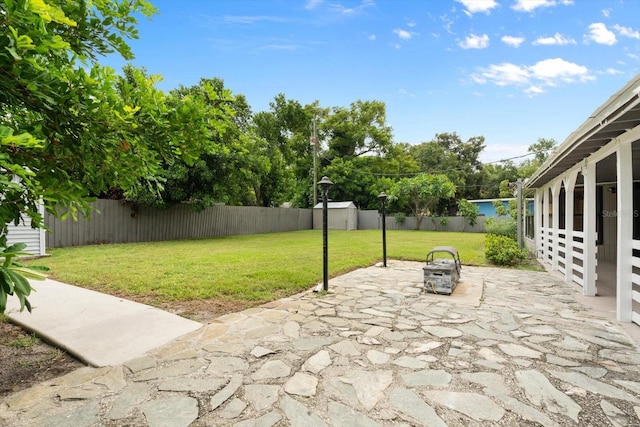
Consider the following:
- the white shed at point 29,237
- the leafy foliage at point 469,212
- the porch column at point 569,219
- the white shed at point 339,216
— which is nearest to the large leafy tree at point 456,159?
the leafy foliage at point 469,212

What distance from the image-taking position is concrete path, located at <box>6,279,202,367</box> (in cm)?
287

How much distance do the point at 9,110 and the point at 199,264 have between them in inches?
218

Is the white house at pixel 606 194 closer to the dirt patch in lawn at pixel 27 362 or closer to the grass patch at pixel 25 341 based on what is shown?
the dirt patch in lawn at pixel 27 362

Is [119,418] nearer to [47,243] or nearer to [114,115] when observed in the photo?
[114,115]

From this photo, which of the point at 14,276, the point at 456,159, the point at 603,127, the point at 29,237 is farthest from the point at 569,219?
the point at 456,159

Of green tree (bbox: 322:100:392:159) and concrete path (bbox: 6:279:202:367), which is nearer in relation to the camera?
concrete path (bbox: 6:279:202:367)

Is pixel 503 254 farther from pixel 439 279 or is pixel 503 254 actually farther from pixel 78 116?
pixel 78 116

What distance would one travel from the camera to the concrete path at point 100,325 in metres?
2.87

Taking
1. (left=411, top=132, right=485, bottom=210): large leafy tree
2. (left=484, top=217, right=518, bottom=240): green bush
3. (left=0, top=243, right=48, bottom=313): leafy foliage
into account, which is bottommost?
(left=484, top=217, right=518, bottom=240): green bush

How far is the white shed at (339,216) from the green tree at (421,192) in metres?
2.93

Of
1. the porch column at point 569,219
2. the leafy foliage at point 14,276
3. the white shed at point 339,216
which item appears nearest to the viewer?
the leafy foliage at point 14,276

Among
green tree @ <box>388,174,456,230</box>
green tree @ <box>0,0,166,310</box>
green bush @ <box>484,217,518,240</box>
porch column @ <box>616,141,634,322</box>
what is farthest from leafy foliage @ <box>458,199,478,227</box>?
green tree @ <box>0,0,166,310</box>

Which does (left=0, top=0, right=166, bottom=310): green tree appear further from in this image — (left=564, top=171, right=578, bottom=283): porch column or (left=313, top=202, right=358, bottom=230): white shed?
(left=313, top=202, right=358, bottom=230): white shed

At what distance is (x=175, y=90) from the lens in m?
13.3
